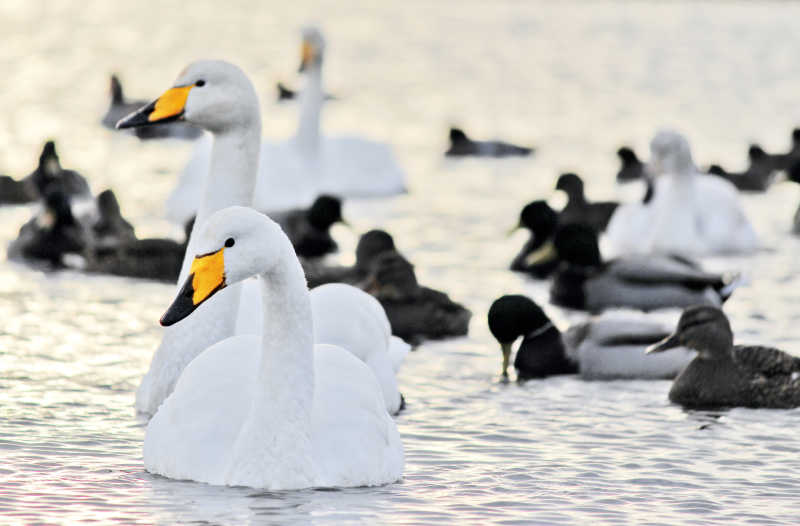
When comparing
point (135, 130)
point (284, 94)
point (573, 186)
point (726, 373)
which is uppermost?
point (284, 94)

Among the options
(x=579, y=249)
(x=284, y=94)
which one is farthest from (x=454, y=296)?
(x=284, y=94)

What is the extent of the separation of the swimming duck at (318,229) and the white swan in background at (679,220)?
2375mm

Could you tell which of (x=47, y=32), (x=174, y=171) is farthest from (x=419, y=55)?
(x=174, y=171)

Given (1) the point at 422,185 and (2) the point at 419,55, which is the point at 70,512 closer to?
(1) the point at 422,185

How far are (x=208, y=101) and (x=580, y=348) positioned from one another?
9.74 feet

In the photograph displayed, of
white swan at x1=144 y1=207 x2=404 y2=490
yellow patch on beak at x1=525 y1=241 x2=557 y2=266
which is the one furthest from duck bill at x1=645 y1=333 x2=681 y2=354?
yellow patch on beak at x1=525 y1=241 x2=557 y2=266

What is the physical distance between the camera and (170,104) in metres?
9.33

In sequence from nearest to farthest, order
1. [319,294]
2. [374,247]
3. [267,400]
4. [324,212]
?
1. [267,400]
2. [319,294]
3. [374,247]
4. [324,212]

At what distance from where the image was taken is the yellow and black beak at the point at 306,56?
19.7m

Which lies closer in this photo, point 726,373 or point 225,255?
point 225,255

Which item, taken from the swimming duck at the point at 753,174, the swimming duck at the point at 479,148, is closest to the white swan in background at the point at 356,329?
the swimming duck at the point at 753,174

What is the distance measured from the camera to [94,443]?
28.4ft

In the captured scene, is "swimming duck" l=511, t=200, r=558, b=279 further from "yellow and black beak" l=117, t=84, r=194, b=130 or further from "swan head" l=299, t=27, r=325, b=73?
"yellow and black beak" l=117, t=84, r=194, b=130

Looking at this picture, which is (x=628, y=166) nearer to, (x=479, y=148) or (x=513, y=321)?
(x=479, y=148)
